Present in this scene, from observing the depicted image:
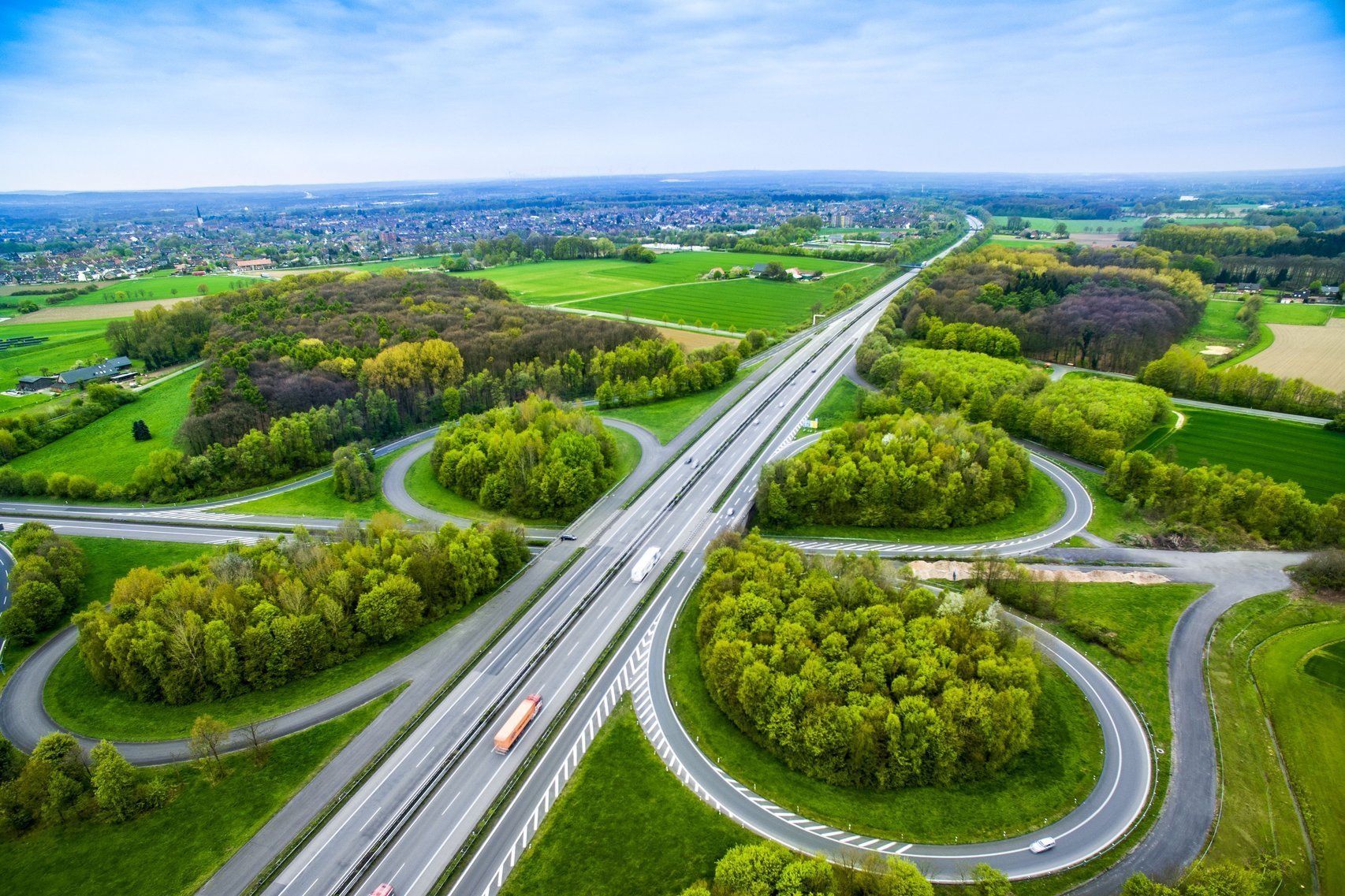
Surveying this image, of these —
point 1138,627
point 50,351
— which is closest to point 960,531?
point 1138,627

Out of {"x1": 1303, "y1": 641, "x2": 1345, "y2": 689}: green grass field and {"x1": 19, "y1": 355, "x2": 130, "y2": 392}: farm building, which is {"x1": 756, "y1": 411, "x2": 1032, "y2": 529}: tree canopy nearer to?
{"x1": 1303, "y1": 641, "x2": 1345, "y2": 689}: green grass field

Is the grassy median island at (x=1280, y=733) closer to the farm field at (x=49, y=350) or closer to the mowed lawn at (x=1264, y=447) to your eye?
the mowed lawn at (x=1264, y=447)

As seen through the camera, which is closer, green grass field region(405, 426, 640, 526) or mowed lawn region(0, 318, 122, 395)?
green grass field region(405, 426, 640, 526)

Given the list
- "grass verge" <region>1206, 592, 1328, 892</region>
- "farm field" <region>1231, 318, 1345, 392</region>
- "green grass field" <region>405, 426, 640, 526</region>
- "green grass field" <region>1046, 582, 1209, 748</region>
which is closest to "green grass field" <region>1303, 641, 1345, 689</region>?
"grass verge" <region>1206, 592, 1328, 892</region>

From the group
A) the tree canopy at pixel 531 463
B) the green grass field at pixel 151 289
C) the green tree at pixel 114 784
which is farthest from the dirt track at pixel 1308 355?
the green grass field at pixel 151 289

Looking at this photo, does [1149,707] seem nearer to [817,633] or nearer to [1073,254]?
[817,633]
